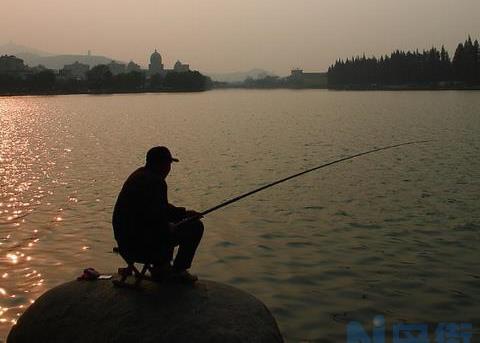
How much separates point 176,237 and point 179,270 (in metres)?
0.42

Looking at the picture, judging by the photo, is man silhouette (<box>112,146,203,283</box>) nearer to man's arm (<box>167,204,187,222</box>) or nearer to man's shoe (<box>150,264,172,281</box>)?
man's shoe (<box>150,264,172,281</box>)

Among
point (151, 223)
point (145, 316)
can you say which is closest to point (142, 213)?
point (151, 223)

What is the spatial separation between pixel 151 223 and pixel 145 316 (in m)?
1.05

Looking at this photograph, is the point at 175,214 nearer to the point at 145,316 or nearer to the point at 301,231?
the point at 145,316

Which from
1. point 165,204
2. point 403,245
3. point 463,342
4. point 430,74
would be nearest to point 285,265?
point 403,245

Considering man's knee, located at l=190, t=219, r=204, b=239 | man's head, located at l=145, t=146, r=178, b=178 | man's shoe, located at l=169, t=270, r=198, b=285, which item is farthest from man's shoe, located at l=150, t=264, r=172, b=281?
man's head, located at l=145, t=146, r=178, b=178

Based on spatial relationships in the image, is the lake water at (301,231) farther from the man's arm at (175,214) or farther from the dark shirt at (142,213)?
the dark shirt at (142,213)

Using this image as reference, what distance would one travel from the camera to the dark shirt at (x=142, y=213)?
6.23m

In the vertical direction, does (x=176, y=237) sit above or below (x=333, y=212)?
above

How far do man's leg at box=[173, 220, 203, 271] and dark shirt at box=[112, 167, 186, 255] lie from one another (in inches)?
12.0

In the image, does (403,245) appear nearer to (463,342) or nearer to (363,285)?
(363,285)

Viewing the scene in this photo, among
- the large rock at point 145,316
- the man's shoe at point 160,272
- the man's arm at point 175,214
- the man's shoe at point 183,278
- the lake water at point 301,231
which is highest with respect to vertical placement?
the man's arm at point 175,214

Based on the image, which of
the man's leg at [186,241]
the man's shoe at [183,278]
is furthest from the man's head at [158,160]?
the man's shoe at [183,278]

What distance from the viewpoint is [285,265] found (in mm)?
10188
